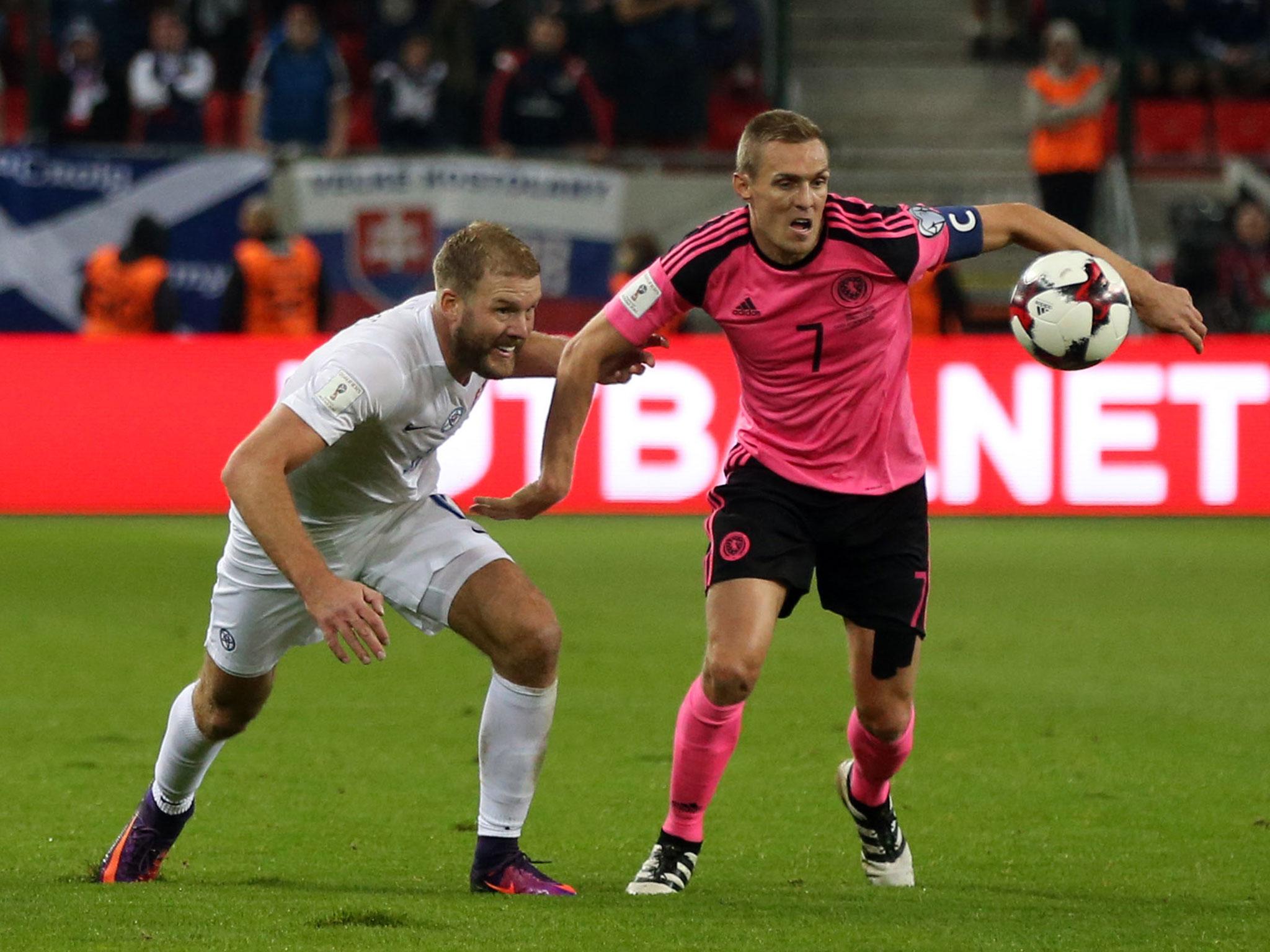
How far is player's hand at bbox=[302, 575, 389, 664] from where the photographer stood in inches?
170

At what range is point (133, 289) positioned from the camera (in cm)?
1462

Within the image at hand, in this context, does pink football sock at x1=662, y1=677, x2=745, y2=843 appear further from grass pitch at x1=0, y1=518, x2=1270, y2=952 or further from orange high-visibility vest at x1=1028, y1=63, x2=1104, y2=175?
orange high-visibility vest at x1=1028, y1=63, x2=1104, y2=175

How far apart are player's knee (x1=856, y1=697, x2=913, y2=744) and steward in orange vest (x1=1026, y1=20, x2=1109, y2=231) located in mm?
10737

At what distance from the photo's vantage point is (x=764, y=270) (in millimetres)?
5094

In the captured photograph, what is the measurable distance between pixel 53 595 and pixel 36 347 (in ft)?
10.3

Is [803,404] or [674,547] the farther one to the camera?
[674,547]

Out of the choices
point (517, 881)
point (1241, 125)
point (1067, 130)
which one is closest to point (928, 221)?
point (517, 881)

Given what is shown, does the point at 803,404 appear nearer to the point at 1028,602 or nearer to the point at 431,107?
the point at 1028,602

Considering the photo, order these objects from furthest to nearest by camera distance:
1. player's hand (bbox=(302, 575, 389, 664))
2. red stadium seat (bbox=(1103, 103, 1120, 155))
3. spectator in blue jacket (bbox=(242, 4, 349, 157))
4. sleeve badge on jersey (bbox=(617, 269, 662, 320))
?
1. red stadium seat (bbox=(1103, 103, 1120, 155))
2. spectator in blue jacket (bbox=(242, 4, 349, 157))
3. sleeve badge on jersey (bbox=(617, 269, 662, 320))
4. player's hand (bbox=(302, 575, 389, 664))

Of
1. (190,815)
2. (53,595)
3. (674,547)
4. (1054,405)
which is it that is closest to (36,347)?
(53,595)

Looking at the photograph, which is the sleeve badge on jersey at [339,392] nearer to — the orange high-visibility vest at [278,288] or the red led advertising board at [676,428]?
the red led advertising board at [676,428]

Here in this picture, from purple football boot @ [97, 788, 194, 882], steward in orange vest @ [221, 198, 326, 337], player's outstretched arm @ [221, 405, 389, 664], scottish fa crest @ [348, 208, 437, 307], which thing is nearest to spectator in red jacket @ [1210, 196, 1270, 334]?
scottish fa crest @ [348, 208, 437, 307]

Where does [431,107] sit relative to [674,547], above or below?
above

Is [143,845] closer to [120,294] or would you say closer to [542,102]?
[120,294]
